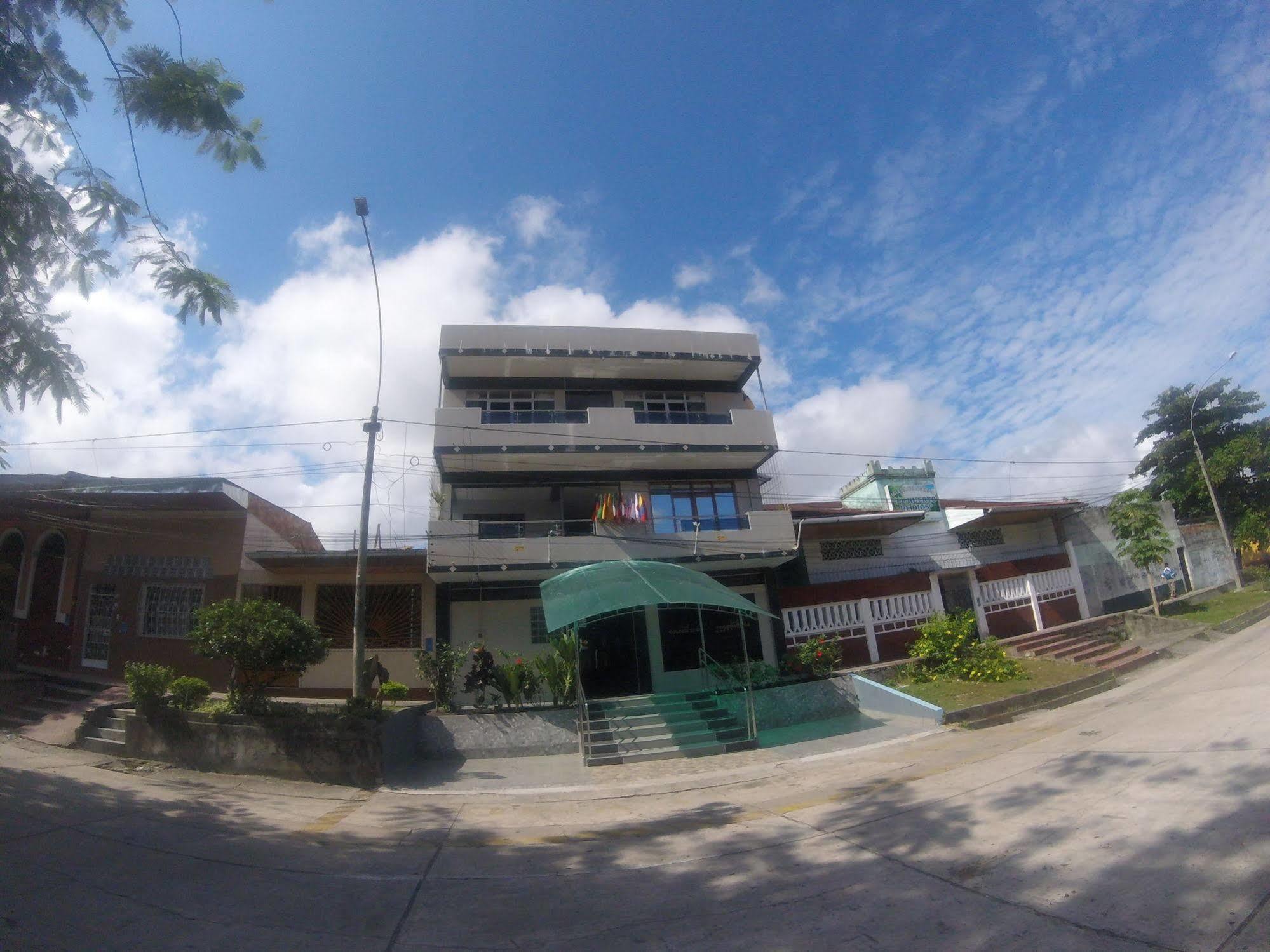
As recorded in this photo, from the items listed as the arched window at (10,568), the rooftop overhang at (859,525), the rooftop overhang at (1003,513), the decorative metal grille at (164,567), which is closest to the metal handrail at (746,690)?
the rooftop overhang at (859,525)

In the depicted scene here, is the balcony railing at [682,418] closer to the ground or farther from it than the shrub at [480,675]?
farther from it

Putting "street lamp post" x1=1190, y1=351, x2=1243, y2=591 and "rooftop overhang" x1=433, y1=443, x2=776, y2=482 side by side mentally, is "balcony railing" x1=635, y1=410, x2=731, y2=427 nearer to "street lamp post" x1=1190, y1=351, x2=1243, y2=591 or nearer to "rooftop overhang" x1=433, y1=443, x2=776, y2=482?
"rooftop overhang" x1=433, y1=443, x2=776, y2=482

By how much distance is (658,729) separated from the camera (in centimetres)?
1143

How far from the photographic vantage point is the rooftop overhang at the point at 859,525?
16620mm

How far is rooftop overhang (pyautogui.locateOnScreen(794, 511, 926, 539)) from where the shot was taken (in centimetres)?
1662

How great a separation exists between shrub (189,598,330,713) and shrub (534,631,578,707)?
3984mm

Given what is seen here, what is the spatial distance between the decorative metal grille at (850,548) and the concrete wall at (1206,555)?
14.9 metres

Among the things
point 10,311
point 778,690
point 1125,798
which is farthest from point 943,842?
point 10,311

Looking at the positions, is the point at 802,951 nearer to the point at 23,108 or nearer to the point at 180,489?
the point at 23,108

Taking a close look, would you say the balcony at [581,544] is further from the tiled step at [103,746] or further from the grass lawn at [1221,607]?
the grass lawn at [1221,607]

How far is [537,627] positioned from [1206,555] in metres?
27.3

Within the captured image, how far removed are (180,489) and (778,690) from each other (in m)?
14.1

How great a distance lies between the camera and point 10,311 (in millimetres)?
6805

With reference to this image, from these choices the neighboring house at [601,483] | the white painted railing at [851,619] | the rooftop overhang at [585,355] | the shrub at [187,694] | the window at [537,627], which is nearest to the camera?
the shrub at [187,694]
